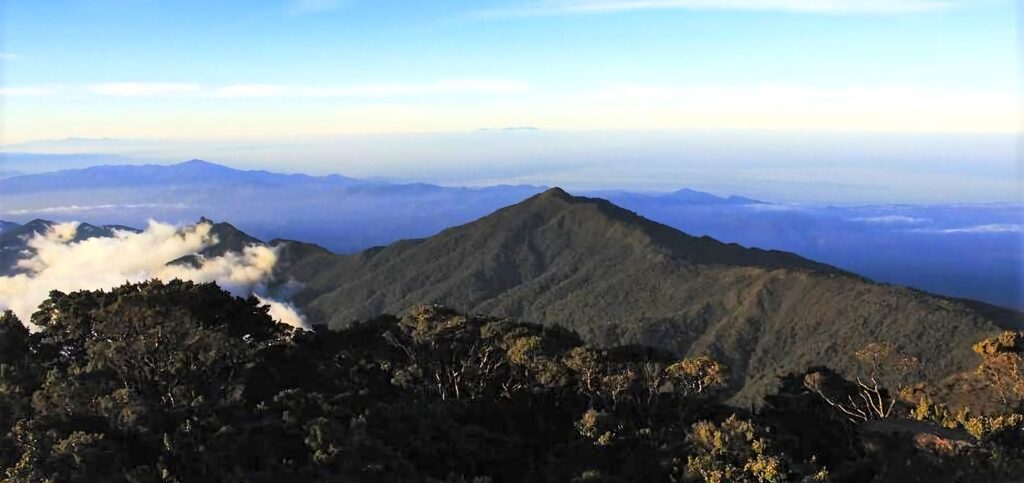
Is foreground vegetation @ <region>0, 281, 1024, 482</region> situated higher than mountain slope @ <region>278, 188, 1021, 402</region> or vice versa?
foreground vegetation @ <region>0, 281, 1024, 482</region>

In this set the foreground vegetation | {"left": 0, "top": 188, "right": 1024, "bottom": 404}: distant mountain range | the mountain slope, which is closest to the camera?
the foreground vegetation

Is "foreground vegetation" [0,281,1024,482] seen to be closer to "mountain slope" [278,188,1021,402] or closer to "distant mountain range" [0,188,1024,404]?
"distant mountain range" [0,188,1024,404]

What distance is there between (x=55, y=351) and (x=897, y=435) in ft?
142

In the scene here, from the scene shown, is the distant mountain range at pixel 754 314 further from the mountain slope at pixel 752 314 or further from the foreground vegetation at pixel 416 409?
the foreground vegetation at pixel 416 409

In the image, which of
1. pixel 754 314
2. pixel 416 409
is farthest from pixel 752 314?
pixel 416 409

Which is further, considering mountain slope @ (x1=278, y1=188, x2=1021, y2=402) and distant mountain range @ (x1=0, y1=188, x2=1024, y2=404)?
mountain slope @ (x1=278, y1=188, x2=1021, y2=402)

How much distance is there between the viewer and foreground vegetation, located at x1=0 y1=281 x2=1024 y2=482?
97.3 feet

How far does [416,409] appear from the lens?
36.1 meters

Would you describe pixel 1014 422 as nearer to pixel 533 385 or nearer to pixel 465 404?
pixel 533 385

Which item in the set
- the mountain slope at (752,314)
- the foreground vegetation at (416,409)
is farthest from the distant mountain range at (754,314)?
the foreground vegetation at (416,409)

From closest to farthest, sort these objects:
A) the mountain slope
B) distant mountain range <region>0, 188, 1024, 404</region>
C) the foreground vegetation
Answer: the foreground vegetation
distant mountain range <region>0, 188, 1024, 404</region>
the mountain slope

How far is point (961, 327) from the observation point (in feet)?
392

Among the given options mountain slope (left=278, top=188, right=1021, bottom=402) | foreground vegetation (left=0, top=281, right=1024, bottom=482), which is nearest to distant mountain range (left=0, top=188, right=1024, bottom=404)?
mountain slope (left=278, top=188, right=1021, bottom=402)

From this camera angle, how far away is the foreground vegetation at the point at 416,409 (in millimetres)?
29656
